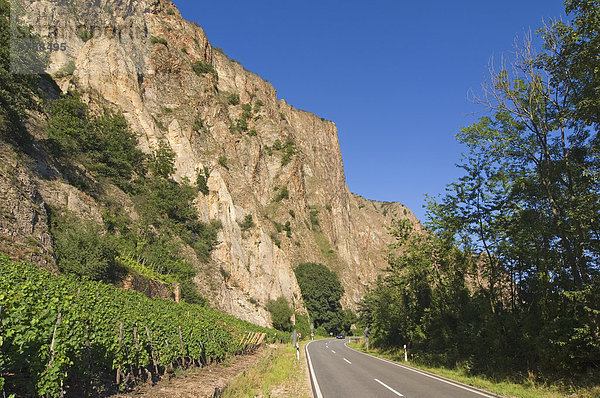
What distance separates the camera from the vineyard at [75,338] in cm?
598

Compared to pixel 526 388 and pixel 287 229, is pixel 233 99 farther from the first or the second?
pixel 526 388

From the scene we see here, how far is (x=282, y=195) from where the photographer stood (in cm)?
7156

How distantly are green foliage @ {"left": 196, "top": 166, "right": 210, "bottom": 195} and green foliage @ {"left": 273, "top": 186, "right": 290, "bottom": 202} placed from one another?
94.6 feet

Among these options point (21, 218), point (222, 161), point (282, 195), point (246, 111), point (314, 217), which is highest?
point (246, 111)

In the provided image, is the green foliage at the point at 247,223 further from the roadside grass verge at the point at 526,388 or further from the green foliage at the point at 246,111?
the roadside grass verge at the point at 526,388

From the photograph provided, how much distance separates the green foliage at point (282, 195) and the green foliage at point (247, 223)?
78.3 feet

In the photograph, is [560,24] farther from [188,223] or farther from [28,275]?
[188,223]

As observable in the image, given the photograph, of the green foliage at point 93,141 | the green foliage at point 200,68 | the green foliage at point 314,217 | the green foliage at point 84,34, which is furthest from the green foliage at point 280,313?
the green foliage at point 84,34

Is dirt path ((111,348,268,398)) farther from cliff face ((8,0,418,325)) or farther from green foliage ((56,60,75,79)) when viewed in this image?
green foliage ((56,60,75,79))

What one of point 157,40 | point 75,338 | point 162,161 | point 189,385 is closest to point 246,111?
point 157,40

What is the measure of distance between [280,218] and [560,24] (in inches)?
2378

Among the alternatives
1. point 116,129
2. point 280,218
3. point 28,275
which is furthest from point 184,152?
point 28,275

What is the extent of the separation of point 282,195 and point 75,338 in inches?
2528

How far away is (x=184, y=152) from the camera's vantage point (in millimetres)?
42656
